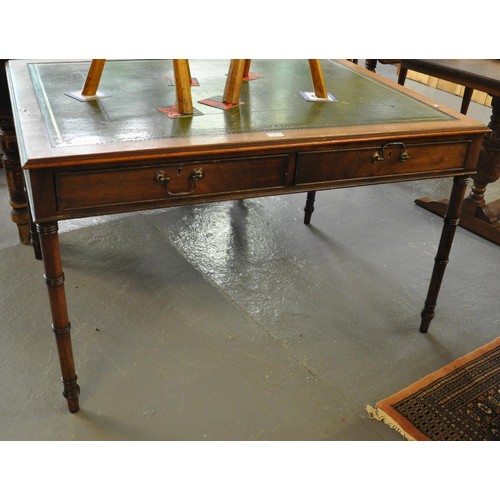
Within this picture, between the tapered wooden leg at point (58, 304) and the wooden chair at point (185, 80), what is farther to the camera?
the wooden chair at point (185, 80)

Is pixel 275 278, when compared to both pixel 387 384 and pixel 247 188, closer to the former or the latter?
pixel 387 384

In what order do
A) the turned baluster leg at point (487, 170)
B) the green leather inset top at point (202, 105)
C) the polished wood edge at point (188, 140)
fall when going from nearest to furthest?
1. the polished wood edge at point (188, 140)
2. the green leather inset top at point (202, 105)
3. the turned baluster leg at point (487, 170)

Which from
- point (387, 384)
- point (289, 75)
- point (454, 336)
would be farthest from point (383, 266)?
point (289, 75)

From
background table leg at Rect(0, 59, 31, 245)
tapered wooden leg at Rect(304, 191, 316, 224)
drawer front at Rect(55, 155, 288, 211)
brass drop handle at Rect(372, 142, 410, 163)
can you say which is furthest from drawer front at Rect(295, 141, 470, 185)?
background table leg at Rect(0, 59, 31, 245)

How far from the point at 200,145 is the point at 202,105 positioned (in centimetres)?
38

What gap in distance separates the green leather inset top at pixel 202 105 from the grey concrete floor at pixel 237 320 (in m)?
0.91

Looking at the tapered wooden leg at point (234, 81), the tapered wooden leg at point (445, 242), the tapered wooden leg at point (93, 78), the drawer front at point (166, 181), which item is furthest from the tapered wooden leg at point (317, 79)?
the tapered wooden leg at point (93, 78)

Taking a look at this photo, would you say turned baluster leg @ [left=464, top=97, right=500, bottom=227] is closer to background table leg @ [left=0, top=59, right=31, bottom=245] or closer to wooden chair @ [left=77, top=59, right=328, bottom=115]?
wooden chair @ [left=77, top=59, right=328, bottom=115]

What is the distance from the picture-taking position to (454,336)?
244 cm

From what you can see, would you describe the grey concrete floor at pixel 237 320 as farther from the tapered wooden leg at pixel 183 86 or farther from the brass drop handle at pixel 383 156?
the tapered wooden leg at pixel 183 86

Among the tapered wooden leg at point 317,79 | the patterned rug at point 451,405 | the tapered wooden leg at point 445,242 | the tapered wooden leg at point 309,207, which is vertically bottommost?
the patterned rug at point 451,405

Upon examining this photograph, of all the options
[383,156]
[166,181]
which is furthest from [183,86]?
[383,156]

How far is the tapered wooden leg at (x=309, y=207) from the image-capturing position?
315 cm

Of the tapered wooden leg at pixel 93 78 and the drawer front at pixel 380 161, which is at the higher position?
the tapered wooden leg at pixel 93 78
